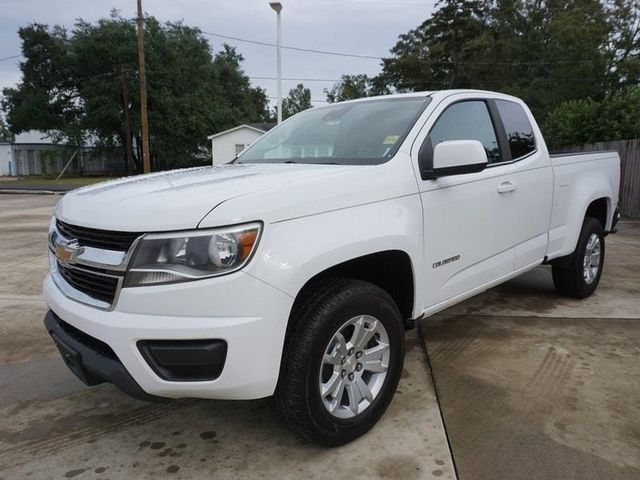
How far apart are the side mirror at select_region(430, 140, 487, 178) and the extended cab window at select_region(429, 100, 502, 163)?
12.4 inches

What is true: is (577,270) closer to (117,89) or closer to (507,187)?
(507,187)

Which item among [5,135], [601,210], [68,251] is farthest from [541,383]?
[5,135]

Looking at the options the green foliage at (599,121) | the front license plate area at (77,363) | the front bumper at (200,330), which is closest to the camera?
the front bumper at (200,330)

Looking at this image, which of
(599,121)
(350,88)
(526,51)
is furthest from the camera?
(350,88)

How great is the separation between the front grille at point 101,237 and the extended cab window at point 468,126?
1.87 m

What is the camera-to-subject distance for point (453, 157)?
283 cm

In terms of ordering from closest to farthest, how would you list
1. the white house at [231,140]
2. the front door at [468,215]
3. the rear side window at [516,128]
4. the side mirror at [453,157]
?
the side mirror at [453,157]
the front door at [468,215]
the rear side window at [516,128]
the white house at [231,140]

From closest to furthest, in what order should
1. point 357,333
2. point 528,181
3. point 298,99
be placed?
point 357,333 < point 528,181 < point 298,99

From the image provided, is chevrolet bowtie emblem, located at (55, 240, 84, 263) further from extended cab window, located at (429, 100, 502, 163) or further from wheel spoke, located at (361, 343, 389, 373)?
extended cab window, located at (429, 100, 502, 163)

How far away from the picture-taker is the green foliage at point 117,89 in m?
38.0

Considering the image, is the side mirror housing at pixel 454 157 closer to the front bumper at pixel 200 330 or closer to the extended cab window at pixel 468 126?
the extended cab window at pixel 468 126

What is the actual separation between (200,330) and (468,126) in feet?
7.96

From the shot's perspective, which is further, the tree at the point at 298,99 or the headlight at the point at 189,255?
the tree at the point at 298,99

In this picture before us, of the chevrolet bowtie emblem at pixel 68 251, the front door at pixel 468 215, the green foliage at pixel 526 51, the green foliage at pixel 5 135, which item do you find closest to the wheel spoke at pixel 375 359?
the front door at pixel 468 215
